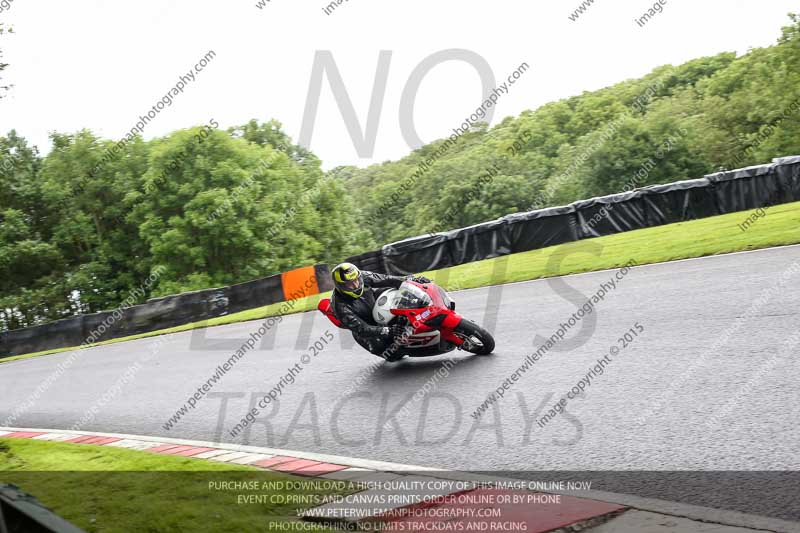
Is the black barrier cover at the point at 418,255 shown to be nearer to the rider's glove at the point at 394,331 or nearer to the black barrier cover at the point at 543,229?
the black barrier cover at the point at 543,229

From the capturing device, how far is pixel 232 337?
1638cm

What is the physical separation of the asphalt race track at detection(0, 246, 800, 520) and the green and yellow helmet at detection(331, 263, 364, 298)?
43.4 inches

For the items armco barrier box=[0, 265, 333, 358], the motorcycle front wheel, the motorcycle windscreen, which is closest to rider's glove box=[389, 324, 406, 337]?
the motorcycle windscreen

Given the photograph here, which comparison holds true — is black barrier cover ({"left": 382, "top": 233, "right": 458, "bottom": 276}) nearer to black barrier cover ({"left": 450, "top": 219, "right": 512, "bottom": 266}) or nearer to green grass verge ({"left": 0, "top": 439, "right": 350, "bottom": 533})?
black barrier cover ({"left": 450, "top": 219, "right": 512, "bottom": 266})

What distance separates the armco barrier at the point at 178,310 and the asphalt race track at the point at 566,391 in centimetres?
820

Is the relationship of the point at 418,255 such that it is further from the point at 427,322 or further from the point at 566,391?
the point at 566,391

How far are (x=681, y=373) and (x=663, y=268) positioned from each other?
6702mm

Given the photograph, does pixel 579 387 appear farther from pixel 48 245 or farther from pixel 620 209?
pixel 48 245

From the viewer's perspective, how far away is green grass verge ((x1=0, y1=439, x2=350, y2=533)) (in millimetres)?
4793

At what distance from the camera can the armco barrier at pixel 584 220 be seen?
21578mm

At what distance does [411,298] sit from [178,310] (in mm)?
14892

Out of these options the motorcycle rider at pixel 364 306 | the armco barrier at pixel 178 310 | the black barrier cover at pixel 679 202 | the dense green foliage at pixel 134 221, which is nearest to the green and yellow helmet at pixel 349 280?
the motorcycle rider at pixel 364 306

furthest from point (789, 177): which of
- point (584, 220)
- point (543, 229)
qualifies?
point (543, 229)

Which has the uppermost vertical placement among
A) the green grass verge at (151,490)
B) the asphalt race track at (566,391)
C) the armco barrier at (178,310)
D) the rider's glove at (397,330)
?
the armco barrier at (178,310)
